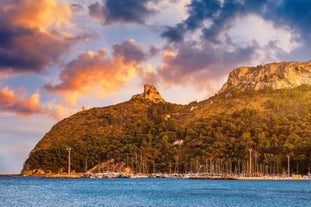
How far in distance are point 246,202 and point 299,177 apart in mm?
105308

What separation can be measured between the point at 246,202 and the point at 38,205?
116 feet

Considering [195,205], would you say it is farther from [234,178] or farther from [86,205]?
[234,178]

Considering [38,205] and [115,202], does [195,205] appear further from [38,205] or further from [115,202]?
[38,205]

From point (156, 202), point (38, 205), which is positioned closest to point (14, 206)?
point (38, 205)

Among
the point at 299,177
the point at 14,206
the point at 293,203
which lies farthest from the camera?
the point at 299,177

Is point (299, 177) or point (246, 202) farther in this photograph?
point (299, 177)

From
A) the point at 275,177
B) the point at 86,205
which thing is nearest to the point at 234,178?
the point at 275,177

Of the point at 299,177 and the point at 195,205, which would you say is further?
the point at 299,177

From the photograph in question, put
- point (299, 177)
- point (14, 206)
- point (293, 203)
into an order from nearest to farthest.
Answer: point (14, 206) < point (293, 203) < point (299, 177)

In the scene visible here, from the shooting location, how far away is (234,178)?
653 ft

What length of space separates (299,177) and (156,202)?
358 feet

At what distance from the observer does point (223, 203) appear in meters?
93.1

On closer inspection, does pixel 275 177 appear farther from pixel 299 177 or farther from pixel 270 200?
pixel 270 200

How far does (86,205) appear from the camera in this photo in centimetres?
8881
